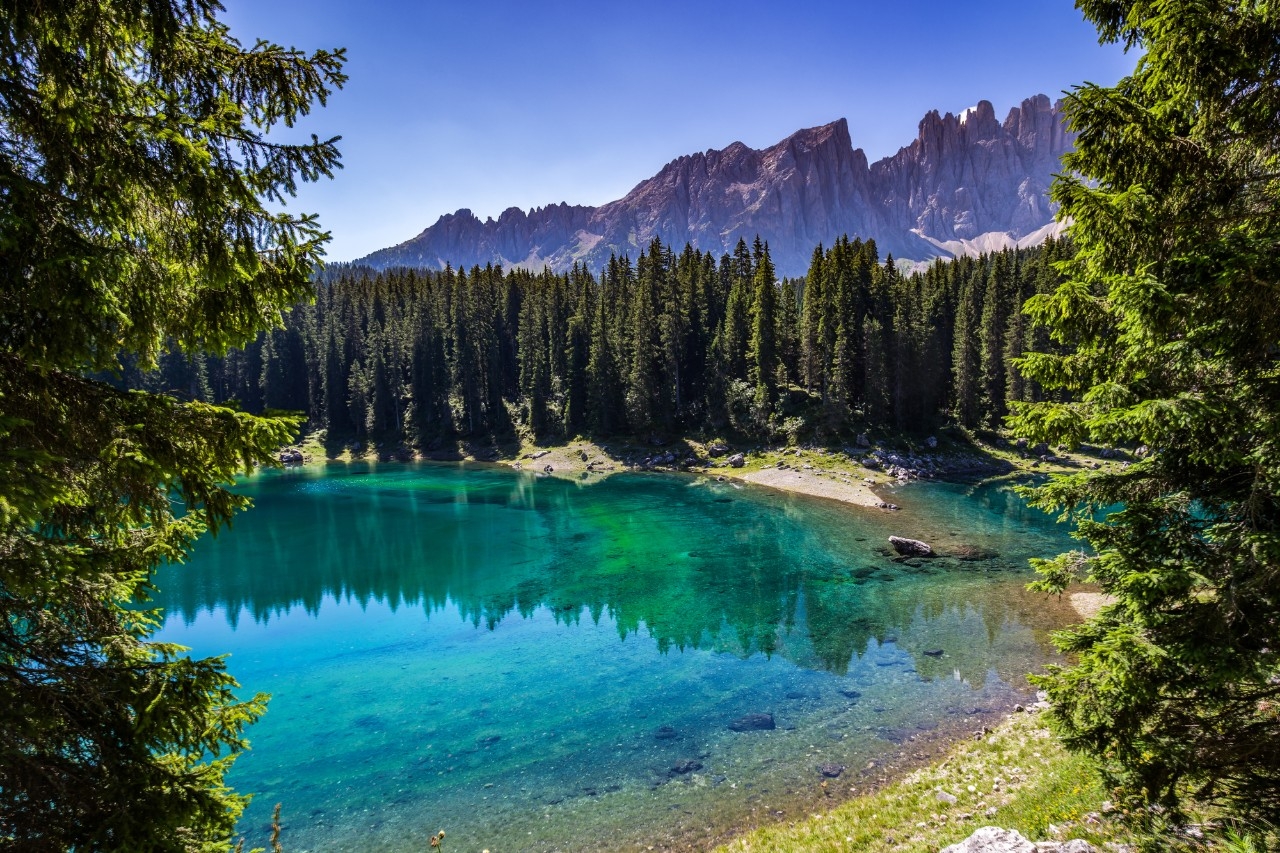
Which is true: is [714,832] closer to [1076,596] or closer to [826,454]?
[1076,596]

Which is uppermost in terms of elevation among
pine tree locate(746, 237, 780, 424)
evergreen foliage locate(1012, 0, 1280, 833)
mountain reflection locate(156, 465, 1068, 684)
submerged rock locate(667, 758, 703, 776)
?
pine tree locate(746, 237, 780, 424)

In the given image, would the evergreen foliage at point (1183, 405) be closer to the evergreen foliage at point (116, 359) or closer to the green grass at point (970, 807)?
the green grass at point (970, 807)

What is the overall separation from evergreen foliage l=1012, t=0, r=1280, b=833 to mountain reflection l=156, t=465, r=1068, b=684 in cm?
1619

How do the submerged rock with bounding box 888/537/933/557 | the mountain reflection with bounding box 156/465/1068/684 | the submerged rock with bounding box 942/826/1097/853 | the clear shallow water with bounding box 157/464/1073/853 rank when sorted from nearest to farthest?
the submerged rock with bounding box 942/826/1097/853
the clear shallow water with bounding box 157/464/1073/853
the mountain reflection with bounding box 156/465/1068/684
the submerged rock with bounding box 888/537/933/557

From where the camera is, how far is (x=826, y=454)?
66938 millimetres

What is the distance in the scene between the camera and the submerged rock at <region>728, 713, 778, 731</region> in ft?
64.6

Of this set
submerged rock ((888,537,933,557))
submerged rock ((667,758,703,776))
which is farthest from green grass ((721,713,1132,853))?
submerged rock ((888,537,933,557))

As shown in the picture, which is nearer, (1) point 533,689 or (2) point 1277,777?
(2) point 1277,777

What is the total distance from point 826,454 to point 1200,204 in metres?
60.3

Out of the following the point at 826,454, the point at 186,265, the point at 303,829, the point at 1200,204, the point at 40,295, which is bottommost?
the point at 303,829

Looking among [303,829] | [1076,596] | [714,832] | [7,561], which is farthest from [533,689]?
[1076,596]

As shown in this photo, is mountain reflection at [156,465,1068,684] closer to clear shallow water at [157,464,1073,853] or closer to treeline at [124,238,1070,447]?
clear shallow water at [157,464,1073,853]

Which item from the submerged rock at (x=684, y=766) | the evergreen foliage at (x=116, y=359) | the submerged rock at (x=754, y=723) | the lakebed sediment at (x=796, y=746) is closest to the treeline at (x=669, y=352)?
the lakebed sediment at (x=796, y=746)

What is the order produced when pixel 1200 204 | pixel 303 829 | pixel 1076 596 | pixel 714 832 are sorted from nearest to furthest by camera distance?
pixel 1200 204 → pixel 714 832 → pixel 303 829 → pixel 1076 596
